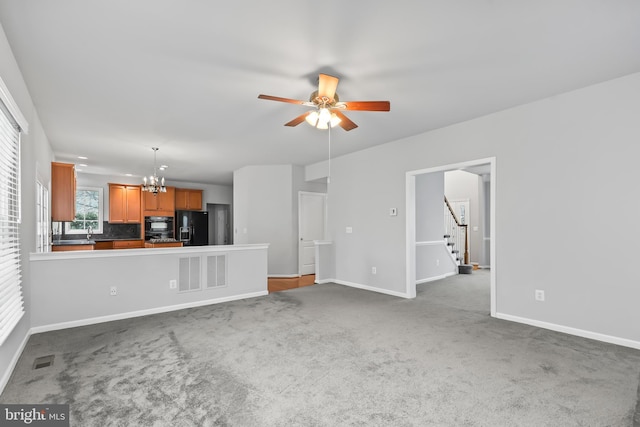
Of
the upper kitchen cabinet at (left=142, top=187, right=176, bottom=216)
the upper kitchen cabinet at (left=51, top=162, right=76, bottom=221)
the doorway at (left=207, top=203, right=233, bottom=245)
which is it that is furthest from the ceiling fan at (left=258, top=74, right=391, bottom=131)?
the doorway at (left=207, top=203, right=233, bottom=245)

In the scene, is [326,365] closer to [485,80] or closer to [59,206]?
[485,80]

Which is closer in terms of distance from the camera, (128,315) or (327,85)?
(327,85)

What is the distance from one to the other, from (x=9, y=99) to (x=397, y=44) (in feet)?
9.40

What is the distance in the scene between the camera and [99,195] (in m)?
8.24

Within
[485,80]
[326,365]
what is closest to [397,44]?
[485,80]

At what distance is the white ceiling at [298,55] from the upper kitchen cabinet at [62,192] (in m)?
0.70

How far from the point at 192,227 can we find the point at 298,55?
763 cm

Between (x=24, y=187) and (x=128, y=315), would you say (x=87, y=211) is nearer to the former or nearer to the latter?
(x=128, y=315)

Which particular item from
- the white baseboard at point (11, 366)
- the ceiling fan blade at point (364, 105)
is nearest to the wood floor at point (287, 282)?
the white baseboard at point (11, 366)

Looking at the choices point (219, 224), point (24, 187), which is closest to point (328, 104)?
point (24, 187)

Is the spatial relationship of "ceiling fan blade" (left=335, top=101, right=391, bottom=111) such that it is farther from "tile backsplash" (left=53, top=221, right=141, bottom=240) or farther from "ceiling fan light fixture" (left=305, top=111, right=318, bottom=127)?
"tile backsplash" (left=53, top=221, right=141, bottom=240)

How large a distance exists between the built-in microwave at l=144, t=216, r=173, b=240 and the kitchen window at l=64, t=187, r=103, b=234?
3.53 feet

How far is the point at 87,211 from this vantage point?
26.6ft

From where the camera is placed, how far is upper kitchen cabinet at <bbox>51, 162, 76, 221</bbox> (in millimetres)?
4594
